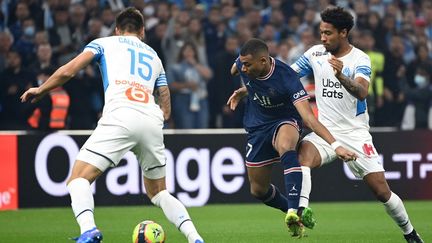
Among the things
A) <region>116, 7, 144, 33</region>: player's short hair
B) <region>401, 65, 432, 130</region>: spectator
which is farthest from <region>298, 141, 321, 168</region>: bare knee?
<region>401, 65, 432, 130</region>: spectator

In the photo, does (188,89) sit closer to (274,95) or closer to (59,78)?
(274,95)

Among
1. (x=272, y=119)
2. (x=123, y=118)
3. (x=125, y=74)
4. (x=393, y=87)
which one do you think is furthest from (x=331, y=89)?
(x=393, y=87)

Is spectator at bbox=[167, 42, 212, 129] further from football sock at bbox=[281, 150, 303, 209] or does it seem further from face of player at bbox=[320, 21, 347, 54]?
football sock at bbox=[281, 150, 303, 209]

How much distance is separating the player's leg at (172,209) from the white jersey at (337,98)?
2329mm

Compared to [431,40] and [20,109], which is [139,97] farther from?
[431,40]

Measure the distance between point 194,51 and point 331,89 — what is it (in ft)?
25.1

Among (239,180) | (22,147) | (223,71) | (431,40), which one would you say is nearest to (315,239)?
(239,180)

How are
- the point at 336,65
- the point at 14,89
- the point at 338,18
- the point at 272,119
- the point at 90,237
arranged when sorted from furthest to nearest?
the point at 14,89 < the point at 272,119 < the point at 338,18 < the point at 336,65 < the point at 90,237

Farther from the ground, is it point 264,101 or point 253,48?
point 253,48

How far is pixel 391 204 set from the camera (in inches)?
383

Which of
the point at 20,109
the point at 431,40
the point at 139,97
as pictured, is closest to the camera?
the point at 139,97

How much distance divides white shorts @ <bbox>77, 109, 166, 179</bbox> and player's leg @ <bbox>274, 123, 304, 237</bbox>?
166cm

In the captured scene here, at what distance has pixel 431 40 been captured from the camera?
20875 millimetres

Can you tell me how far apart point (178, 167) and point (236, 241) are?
17.2 ft
